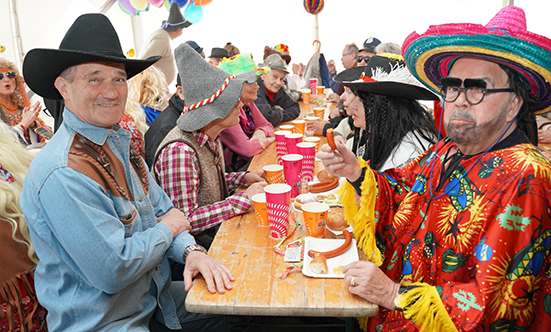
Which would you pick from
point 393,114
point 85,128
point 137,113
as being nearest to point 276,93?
point 137,113

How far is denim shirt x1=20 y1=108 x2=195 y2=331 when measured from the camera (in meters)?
1.35

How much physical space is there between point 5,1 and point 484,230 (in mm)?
8573

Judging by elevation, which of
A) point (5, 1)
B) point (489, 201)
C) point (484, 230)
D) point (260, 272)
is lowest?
point (260, 272)

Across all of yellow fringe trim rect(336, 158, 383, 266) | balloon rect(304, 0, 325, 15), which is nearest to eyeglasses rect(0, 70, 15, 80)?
yellow fringe trim rect(336, 158, 383, 266)

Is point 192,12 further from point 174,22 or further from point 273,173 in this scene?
point 273,173

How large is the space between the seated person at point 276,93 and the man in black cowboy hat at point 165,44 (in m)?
1.56

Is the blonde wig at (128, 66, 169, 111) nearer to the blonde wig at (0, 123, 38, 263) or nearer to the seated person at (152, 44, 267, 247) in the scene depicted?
the seated person at (152, 44, 267, 247)

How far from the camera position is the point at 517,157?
4.35 ft

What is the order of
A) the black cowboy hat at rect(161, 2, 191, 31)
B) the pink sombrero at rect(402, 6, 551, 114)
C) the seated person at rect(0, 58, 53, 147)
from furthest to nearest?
the black cowboy hat at rect(161, 2, 191, 31) < the seated person at rect(0, 58, 53, 147) < the pink sombrero at rect(402, 6, 551, 114)

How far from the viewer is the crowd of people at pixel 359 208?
1.26 m

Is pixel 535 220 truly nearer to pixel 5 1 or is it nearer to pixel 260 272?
pixel 260 272

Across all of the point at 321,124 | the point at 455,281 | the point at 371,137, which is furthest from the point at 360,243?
the point at 321,124

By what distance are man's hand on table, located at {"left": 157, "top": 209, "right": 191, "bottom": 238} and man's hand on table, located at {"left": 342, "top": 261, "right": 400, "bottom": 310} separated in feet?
2.90

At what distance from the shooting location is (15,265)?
1.57 m
